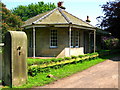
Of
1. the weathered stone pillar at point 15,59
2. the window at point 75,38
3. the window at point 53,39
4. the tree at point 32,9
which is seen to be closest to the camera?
the weathered stone pillar at point 15,59

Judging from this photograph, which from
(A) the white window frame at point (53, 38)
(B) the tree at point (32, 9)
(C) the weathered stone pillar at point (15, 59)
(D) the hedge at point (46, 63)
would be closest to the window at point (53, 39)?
(A) the white window frame at point (53, 38)

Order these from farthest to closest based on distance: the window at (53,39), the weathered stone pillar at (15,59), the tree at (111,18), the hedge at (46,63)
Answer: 1. the tree at (111,18)
2. the window at (53,39)
3. the hedge at (46,63)
4. the weathered stone pillar at (15,59)

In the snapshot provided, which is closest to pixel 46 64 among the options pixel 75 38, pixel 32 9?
pixel 75 38

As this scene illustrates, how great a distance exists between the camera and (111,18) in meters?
22.8

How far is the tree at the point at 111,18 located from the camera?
21.8 metres

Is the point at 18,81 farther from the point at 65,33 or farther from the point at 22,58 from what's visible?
the point at 65,33

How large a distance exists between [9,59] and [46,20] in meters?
9.64

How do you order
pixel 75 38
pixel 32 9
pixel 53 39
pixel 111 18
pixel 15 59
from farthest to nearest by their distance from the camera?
pixel 32 9, pixel 111 18, pixel 75 38, pixel 53 39, pixel 15 59

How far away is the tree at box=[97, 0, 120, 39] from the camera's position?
71.6 feet

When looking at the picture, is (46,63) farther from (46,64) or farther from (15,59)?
(15,59)

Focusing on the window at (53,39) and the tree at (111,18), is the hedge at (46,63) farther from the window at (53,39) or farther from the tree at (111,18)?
the tree at (111,18)

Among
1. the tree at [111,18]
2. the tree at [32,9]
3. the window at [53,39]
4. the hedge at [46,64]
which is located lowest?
the hedge at [46,64]

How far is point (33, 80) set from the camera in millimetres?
6734

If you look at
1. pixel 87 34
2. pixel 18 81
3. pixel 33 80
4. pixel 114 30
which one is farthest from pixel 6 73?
pixel 114 30
